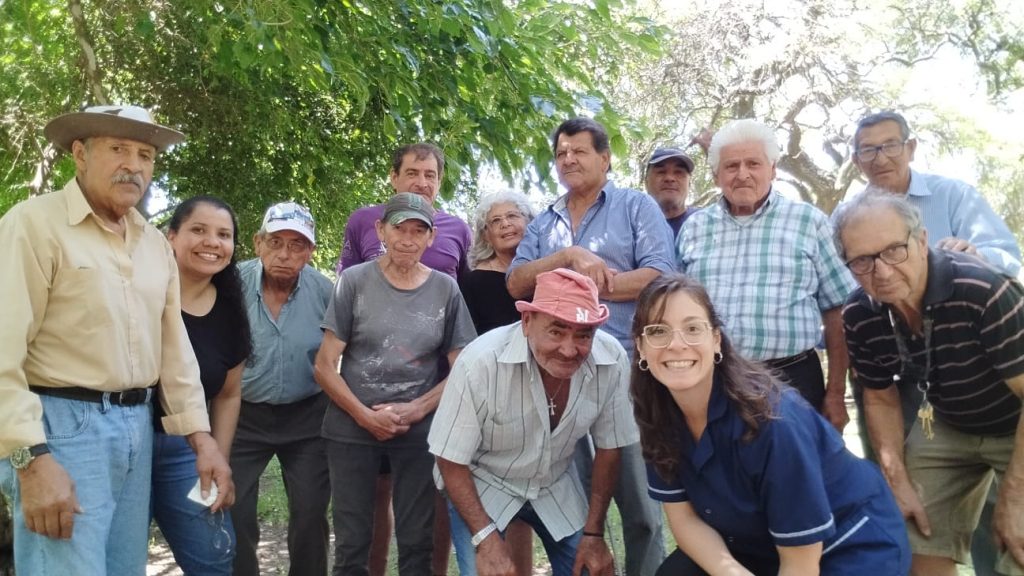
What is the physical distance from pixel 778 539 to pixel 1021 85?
16493 mm

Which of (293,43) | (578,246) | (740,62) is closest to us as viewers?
(578,246)

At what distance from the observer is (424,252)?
4.67 metres

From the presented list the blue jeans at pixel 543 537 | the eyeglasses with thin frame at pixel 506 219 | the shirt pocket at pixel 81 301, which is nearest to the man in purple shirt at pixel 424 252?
the eyeglasses with thin frame at pixel 506 219

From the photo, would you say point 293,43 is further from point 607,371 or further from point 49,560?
point 49,560

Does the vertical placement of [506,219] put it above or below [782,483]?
above

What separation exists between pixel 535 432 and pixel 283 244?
168cm

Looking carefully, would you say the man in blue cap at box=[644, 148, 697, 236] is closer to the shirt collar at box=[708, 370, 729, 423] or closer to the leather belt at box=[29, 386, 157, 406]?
the shirt collar at box=[708, 370, 729, 423]

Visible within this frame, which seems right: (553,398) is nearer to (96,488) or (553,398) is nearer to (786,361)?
(786,361)

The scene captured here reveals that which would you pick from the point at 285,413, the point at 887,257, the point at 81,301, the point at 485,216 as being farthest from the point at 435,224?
the point at 887,257

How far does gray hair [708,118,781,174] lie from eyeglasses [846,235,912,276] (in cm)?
97

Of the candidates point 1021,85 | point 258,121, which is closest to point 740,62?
point 1021,85

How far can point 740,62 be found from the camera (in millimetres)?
14898

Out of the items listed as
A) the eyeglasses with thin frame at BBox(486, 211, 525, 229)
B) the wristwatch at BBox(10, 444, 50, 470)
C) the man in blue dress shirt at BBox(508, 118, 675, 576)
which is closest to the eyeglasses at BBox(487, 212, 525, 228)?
the eyeglasses with thin frame at BBox(486, 211, 525, 229)

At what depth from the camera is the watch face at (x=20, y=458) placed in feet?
8.69
